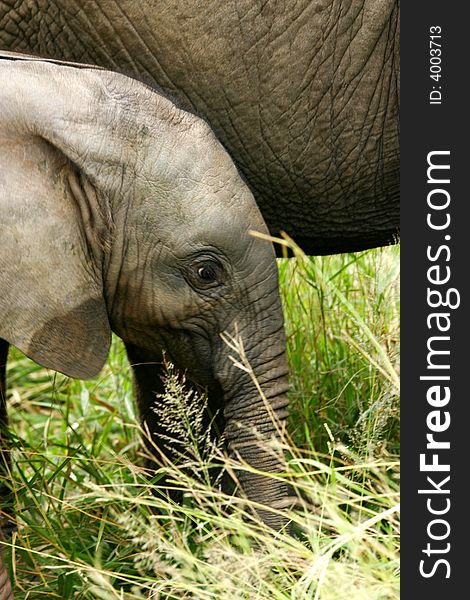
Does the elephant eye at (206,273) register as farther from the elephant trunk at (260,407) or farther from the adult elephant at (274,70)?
the adult elephant at (274,70)

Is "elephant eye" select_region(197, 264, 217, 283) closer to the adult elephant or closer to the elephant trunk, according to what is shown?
the elephant trunk

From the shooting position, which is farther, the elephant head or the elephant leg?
the elephant leg

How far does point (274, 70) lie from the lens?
4.66 metres

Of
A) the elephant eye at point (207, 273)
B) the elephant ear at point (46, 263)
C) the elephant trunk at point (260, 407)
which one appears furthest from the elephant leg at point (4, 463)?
the elephant eye at point (207, 273)

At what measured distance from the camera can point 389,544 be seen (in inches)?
152

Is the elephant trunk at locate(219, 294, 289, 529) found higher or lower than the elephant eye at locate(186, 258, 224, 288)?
lower

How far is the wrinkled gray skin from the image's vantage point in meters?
4.21

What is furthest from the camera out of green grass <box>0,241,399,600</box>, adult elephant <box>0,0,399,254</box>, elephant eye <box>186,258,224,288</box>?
adult elephant <box>0,0,399,254</box>

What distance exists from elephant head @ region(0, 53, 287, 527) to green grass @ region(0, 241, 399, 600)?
8.7 inches

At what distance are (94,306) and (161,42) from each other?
870 mm

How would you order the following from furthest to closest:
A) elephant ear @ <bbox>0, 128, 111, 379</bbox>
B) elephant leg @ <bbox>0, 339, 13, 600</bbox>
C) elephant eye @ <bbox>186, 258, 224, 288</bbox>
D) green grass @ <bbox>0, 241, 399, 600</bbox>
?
elephant leg @ <bbox>0, 339, 13, 600</bbox> → elephant eye @ <bbox>186, 258, 224, 288</bbox> → elephant ear @ <bbox>0, 128, 111, 379</bbox> → green grass @ <bbox>0, 241, 399, 600</bbox>

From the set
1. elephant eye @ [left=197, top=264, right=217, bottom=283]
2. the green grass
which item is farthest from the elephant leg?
elephant eye @ [left=197, top=264, right=217, bottom=283]

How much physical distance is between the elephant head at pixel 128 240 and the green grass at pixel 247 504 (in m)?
0.22

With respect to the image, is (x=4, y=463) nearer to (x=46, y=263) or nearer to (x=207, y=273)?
(x=46, y=263)
